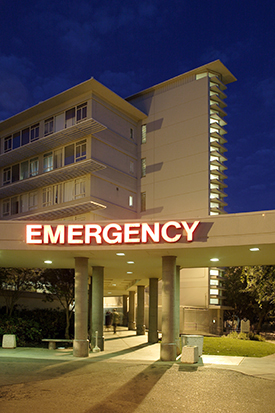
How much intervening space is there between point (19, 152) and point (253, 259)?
37.4m

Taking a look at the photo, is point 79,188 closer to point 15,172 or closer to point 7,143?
point 15,172

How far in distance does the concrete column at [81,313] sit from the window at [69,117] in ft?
95.0

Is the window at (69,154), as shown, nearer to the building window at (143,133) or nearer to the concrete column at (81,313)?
the building window at (143,133)

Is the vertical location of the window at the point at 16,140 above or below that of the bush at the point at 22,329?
above

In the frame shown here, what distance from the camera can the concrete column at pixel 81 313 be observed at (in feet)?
68.4

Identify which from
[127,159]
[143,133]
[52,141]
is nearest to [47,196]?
[52,141]

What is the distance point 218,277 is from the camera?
52688mm

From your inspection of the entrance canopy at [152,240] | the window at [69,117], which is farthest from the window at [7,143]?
the entrance canopy at [152,240]

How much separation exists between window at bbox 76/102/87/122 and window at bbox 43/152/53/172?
6.18 metres

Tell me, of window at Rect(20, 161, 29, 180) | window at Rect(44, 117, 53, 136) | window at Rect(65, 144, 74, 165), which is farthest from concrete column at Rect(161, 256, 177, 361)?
window at Rect(20, 161, 29, 180)

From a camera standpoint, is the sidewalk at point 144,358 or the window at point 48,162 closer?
the sidewalk at point 144,358

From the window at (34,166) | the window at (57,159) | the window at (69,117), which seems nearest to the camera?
the window at (69,117)

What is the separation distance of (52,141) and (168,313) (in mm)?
32622

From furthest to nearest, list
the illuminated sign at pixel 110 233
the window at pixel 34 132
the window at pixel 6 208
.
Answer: the window at pixel 6 208
the window at pixel 34 132
the illuminated sign at pixel 110 233
